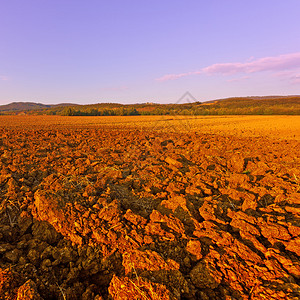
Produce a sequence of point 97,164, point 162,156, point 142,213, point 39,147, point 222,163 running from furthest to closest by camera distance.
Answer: point 39,147
point 162,156
point 222,163
point 97,164
point 142,213

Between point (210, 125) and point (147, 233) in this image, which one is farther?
point (210, 125)

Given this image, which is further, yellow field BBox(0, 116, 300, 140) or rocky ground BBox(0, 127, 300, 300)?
yellow field BBox(0, 116, 300, 140)

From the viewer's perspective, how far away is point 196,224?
2.47 meters

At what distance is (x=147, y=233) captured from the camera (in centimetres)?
227

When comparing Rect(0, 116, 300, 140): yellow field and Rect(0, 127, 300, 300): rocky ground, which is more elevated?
Rect(0, 116, 300, 140): yellow field

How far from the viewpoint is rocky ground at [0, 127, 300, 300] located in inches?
66.4

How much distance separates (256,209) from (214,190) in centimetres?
76

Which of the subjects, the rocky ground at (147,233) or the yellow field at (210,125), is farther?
the yellow field at (210,125)

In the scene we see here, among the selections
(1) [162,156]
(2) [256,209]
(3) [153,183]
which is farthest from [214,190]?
(1) [162,156]

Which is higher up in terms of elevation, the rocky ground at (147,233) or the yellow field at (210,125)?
the yellow field at (210,125)

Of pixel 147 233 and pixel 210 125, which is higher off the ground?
pixel 210 125

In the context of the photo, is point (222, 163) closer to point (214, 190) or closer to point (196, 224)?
point (214, 190)

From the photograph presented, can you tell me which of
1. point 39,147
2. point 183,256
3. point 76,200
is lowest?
point 183,256

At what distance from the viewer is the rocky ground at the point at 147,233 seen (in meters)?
1.69
